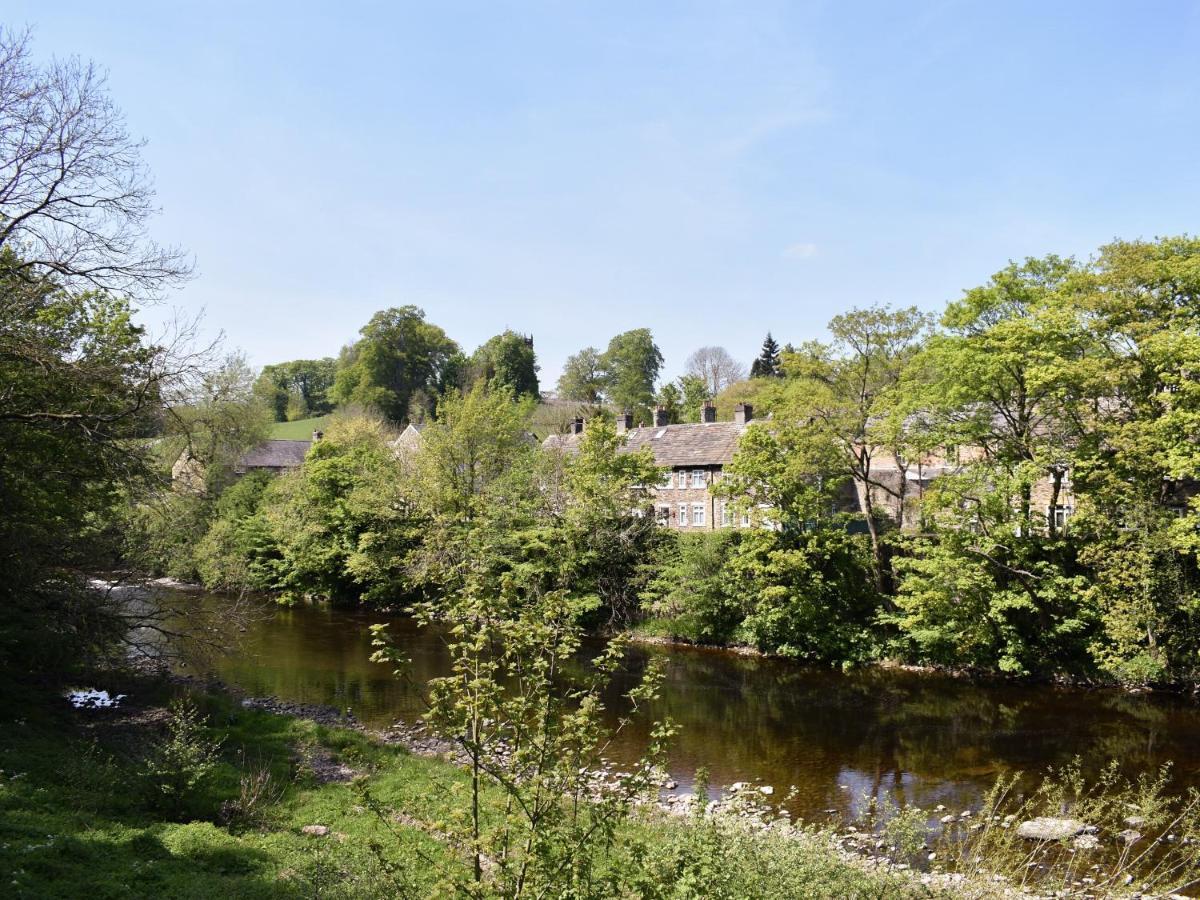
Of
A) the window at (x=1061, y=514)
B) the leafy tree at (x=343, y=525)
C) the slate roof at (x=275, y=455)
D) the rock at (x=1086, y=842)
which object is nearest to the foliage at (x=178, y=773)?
the rock at (x=1086, y=842)

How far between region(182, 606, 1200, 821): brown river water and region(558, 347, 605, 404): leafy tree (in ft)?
226

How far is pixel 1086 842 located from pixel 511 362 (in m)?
78.5

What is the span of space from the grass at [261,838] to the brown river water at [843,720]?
227 inches

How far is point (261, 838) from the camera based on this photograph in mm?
11875

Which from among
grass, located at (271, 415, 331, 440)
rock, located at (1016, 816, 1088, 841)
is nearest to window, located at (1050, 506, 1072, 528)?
rock, located at (1016, 816, 1088, 841)

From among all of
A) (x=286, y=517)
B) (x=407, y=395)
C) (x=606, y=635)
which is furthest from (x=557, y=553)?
(x=407, y=395)

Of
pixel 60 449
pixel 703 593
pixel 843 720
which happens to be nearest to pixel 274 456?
pixel 703 593

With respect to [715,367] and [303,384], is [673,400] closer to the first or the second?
[715,367]

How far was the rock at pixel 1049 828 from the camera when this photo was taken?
14.6 meters

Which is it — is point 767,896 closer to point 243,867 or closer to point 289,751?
point 243,867

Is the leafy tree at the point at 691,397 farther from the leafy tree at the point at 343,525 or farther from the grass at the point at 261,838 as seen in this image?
the grass at the point at 261,838

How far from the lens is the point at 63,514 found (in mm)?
17562

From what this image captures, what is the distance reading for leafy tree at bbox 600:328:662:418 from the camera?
9125 centimetres

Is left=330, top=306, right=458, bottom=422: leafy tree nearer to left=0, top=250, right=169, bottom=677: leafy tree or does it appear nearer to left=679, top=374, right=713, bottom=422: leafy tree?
left=679, top=374, right=713, bottom=422: leafy tree
